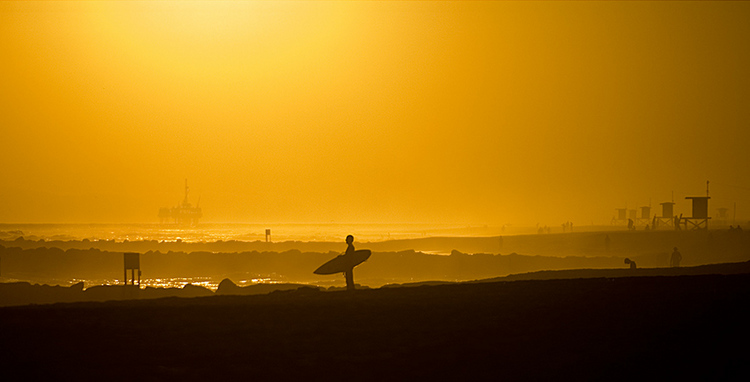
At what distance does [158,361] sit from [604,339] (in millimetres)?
7222

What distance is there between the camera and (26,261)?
66.0 m

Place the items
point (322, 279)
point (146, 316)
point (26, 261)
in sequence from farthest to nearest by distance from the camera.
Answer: point (26, 261), point (322, 279), point (146, 316)

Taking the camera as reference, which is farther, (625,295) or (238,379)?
(625,295)

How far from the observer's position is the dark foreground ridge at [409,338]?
10.2 m

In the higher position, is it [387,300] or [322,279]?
[387,300]

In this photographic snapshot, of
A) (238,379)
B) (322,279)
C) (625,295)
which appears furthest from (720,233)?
(238,379)

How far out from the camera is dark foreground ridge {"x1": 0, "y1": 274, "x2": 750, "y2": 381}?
1023cm

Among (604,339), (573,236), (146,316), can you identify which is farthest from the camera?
(573,236)

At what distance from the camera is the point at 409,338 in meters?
12.1

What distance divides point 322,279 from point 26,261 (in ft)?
109

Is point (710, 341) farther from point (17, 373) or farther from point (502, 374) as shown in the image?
point (17, 373)

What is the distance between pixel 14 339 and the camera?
11.9 meters

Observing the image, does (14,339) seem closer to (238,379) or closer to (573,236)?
(238,379)

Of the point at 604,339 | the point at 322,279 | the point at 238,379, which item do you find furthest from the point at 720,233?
the point at 238,379
